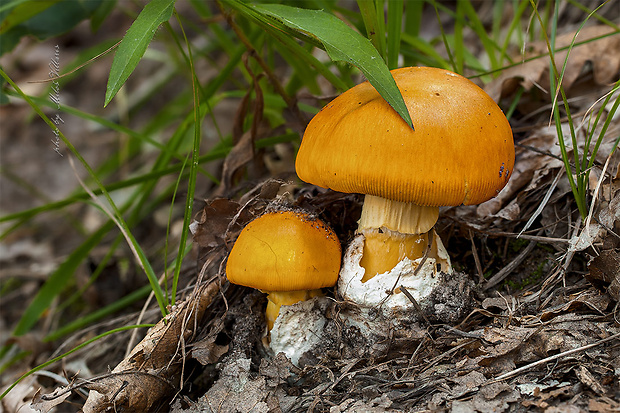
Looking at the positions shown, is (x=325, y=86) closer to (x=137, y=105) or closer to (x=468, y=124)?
(x=468, y=124)

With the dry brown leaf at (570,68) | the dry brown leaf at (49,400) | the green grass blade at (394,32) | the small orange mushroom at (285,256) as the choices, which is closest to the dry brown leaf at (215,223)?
the small orange mushroom at (285,256)

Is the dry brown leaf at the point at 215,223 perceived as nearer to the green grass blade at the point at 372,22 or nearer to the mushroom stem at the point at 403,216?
the mushroom stem at the point at 403,216

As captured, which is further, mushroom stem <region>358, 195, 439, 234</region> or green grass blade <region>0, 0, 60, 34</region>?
green grass blade <region>0, 0, 60, 34</region>

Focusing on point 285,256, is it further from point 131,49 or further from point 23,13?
point 23,13

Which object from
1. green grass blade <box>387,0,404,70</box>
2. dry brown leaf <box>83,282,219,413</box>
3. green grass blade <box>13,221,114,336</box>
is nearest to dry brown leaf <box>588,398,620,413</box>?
dry brown leaf <box>83,282,219,413</box>

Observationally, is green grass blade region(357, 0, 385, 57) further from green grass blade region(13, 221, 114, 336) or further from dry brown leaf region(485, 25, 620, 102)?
green grass blade region(13, 221, 114, 336)

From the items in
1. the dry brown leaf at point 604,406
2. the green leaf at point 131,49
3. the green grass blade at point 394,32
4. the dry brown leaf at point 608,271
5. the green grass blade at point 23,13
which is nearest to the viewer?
the dry brown leaf at point 604,406
